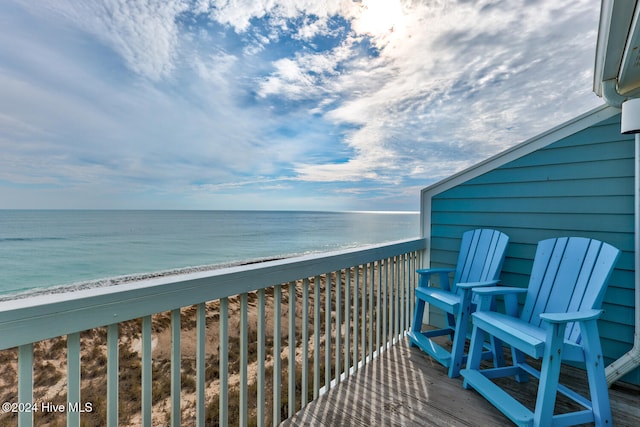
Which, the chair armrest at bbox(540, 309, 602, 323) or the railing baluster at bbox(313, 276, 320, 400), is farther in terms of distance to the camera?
the railing baluster at bbox(313, 276, 320, 400)

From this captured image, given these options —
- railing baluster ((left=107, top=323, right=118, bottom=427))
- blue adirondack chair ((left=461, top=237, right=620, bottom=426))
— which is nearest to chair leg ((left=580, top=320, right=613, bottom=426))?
blue adirondack chair ((left=461, top=237, right=620, bottom=426))

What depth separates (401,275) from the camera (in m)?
2.73

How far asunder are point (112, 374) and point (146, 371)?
0.12 meters

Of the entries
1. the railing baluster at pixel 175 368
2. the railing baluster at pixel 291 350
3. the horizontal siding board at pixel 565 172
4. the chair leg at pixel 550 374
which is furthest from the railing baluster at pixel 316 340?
the horizontal siding board at pixel 565 172

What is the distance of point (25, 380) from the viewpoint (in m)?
0.82

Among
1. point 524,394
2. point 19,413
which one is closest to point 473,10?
point 524,394

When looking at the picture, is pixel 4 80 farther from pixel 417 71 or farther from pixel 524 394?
pixel 524 394

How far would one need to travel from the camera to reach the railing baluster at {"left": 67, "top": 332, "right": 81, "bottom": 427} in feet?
2.93

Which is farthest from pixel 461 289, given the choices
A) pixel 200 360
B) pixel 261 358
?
pixel 200 360

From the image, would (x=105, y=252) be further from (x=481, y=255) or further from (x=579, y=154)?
(x=579, y=154)

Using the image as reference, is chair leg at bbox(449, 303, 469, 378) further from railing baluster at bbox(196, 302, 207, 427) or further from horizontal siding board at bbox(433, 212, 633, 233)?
railing baluster at bbox(196, 302, 207, 427)

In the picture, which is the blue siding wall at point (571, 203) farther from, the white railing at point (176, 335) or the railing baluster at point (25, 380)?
the railing baluster at point (25, 380)

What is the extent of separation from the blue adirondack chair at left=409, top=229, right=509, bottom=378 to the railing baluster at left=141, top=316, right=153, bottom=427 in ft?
6.22

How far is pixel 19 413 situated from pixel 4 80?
994cm
